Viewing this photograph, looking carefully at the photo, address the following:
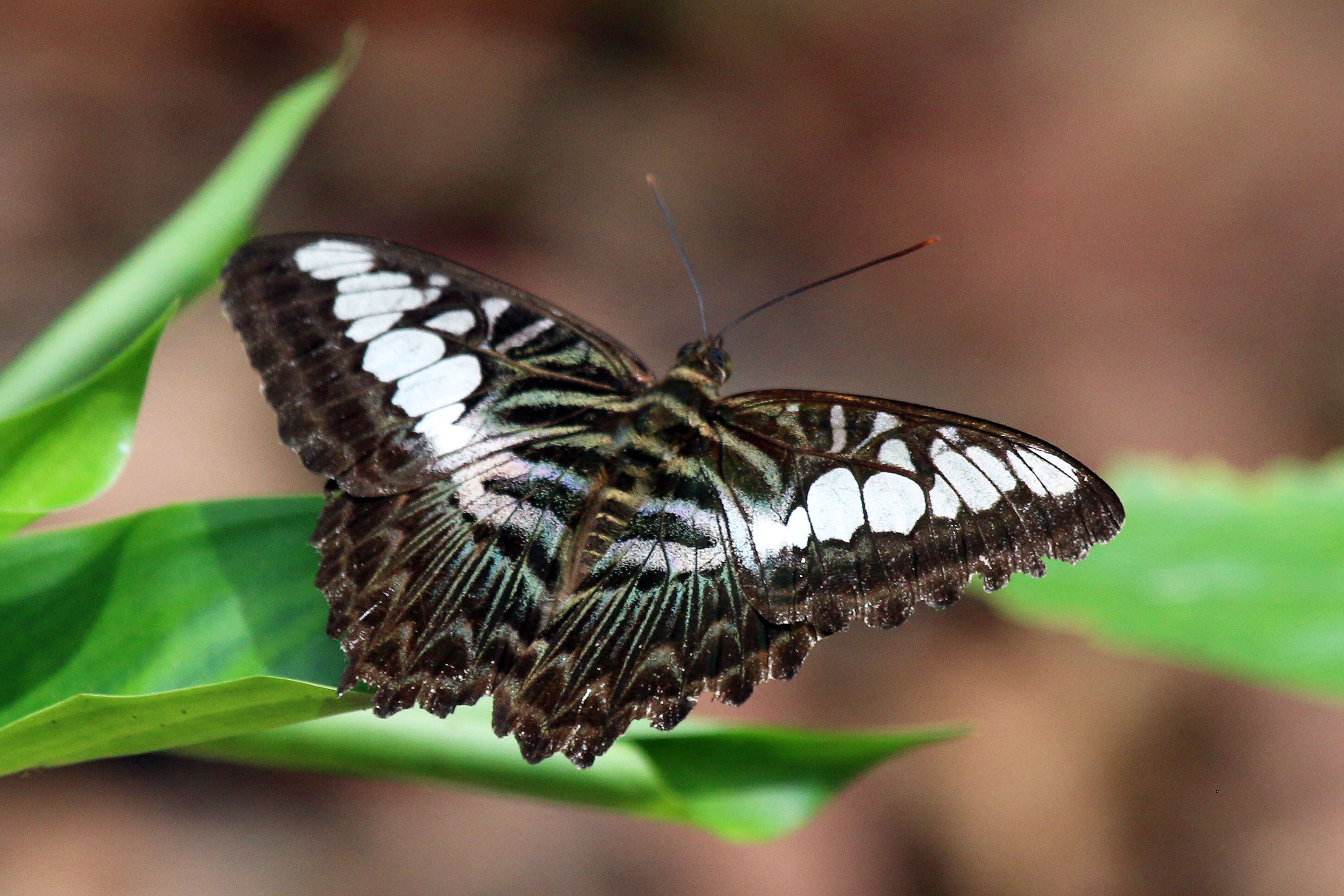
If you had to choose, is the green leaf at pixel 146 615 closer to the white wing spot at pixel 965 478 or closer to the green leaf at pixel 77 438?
the green leaf at pixel 77 438

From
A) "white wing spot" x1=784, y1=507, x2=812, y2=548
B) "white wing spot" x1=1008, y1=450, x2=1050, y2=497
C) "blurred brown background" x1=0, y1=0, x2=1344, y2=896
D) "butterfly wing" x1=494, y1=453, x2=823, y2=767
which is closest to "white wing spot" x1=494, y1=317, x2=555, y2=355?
"butterfly wing" x1=494, y1=453, x2=823, y2=767

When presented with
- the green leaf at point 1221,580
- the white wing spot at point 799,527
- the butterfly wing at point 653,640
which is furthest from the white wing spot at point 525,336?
the green leaf at point 1221,580

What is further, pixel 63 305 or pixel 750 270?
pixel 750 270

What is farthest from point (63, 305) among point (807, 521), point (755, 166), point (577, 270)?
point (807, 521)

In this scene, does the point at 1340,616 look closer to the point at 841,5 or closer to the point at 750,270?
the point at 750,270

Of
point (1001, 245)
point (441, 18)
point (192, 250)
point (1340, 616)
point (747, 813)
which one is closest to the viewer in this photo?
point (747, 813)

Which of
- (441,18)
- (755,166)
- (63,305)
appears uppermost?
(441,18)

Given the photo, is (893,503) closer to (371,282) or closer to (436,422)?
(436,422)
